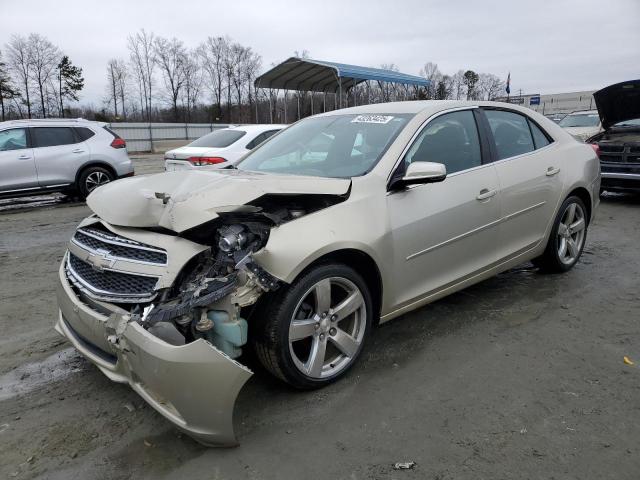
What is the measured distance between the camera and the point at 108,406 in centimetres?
282

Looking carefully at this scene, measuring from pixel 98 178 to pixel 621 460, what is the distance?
1076cm

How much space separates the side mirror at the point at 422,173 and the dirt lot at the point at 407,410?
120cm

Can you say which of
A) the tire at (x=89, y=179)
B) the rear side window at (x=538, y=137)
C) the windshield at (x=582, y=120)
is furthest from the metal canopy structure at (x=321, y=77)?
the rear side window at (x=538, y=137)

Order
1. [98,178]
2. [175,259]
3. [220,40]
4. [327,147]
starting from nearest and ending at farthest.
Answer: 1. [175,259]
2. [327,147]
3. [98,178]
4. [220,40]

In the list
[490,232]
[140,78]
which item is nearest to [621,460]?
[490,232]

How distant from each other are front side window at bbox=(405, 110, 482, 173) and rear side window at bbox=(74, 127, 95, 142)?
30.7ft

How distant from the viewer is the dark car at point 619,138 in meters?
8.48

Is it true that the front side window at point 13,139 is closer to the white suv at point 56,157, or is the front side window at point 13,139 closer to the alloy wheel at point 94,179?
the white suv at point 56,157

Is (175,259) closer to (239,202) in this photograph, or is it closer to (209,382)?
(239,202)

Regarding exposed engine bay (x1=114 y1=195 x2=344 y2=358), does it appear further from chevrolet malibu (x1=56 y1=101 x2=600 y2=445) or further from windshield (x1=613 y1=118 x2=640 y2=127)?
windshield (x1=613 y1=118 x2=640 y2=127)

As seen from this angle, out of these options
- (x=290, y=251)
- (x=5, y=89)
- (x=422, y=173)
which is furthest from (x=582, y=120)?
(x=5, y=89)

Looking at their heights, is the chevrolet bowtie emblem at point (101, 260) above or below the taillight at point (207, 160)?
below

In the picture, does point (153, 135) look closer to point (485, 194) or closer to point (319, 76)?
point (319, 76)

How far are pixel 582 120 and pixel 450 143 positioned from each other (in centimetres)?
1292
